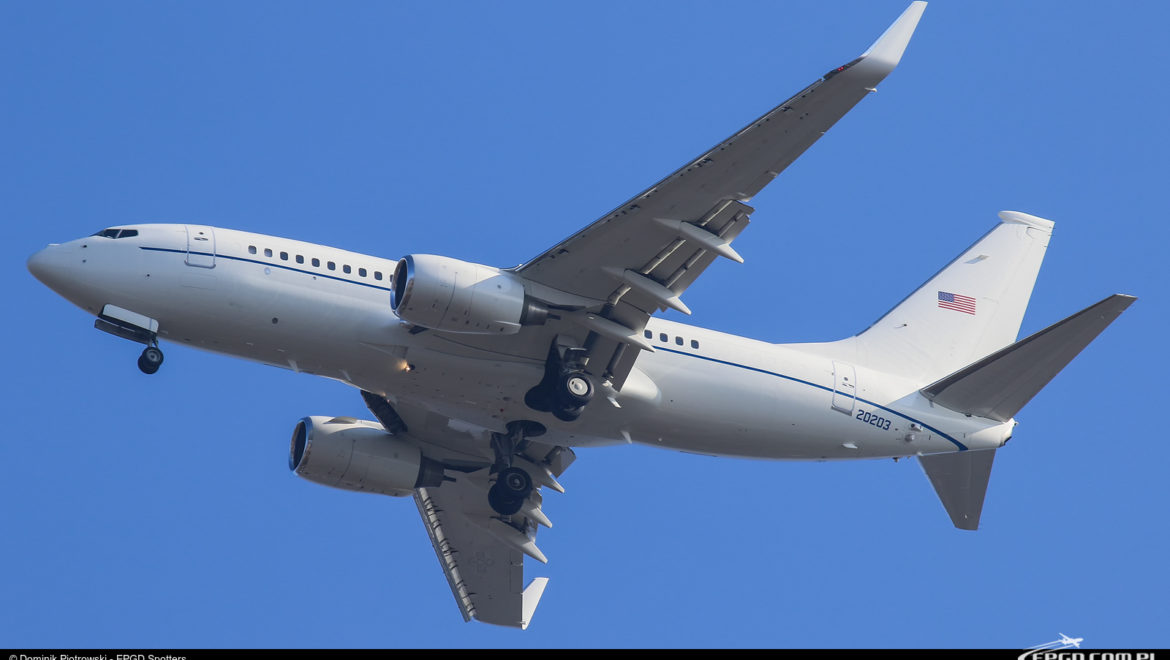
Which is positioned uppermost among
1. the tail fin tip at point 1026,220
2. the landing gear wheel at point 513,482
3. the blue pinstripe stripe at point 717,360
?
the tail fin tip at point 1026,220

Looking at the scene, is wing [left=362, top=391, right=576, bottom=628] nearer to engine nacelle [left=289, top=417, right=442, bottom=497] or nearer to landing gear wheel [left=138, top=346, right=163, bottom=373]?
engine nacelle [left=289, top=417, right=442, bottom=497]

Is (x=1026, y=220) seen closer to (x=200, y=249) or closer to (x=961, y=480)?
(x=961, y=480)

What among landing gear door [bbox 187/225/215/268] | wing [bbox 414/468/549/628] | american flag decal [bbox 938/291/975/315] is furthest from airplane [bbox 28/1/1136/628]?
wing [bbox 414/468/549/628]

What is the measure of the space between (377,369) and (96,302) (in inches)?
→ 259

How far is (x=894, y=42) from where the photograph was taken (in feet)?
95.4

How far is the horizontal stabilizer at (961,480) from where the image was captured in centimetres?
3744

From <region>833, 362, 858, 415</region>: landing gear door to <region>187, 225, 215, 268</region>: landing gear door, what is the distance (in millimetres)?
15737

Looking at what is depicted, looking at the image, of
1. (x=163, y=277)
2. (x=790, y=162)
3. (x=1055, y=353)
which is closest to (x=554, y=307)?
(x=790, y=162)

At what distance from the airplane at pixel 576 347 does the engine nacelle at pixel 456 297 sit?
4cm

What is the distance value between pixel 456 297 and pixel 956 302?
1668 cm

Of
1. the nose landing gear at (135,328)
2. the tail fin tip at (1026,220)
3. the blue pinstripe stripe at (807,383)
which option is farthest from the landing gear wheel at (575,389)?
the tail fin tip at (1026,220)

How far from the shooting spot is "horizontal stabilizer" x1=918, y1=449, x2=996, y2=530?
37.4 meters

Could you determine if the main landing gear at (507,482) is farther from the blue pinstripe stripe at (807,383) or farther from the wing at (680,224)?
the blue pinstripe stripe at (807,383)

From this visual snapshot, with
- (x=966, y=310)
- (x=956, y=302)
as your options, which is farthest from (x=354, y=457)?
(x=966, y=310)
